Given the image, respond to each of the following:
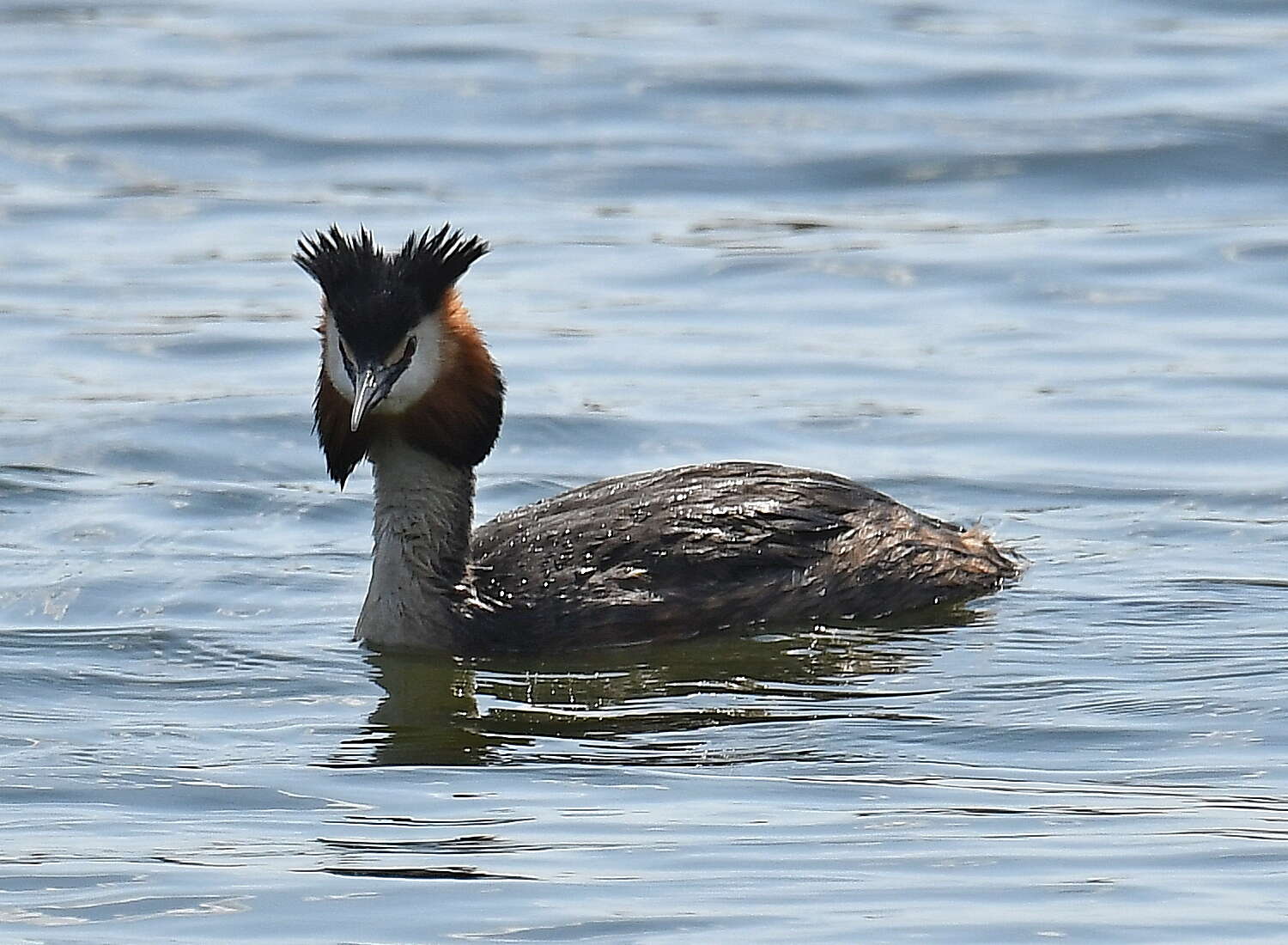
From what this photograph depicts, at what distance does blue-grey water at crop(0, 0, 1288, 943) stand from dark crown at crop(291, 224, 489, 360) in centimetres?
109

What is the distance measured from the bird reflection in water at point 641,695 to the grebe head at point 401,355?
0.76 meters

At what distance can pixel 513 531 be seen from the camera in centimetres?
1043

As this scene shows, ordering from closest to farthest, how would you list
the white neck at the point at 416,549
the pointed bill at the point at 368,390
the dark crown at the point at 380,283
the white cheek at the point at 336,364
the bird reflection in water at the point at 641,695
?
the bird reflection in water at the point at 641,695, the pointed bill at the point at 368,390, the dark crown at the point at 380,283, the white cheek at the point at 336,364, the white neck at the point at 416,549

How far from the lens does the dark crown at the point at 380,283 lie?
9.70m

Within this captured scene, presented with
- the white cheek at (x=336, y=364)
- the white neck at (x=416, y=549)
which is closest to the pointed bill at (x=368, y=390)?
the white cheek at (x=336, y=364)

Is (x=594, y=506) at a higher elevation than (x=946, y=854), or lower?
higher

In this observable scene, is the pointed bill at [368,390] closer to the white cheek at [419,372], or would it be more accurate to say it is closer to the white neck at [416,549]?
the white cheek at [419,372]

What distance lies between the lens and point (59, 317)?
1533 cm

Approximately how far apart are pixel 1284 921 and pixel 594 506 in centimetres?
417

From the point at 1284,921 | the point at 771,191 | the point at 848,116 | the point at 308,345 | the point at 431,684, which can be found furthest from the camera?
the point at 848,116

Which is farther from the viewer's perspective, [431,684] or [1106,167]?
[1106,167]

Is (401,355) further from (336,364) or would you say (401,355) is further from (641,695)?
(641,695)

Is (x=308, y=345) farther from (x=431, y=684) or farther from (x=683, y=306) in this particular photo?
(x=431, y=684)

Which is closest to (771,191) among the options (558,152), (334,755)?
(558,152)
